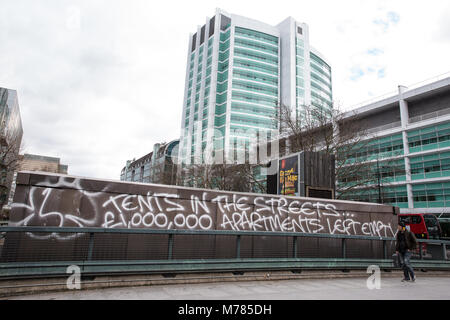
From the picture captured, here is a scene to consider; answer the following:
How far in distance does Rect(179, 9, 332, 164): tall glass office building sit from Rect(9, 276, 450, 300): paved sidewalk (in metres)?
74.9

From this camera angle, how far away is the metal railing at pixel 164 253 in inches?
220

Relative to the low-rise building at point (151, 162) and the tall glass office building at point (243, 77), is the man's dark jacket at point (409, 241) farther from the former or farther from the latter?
the tall glass office building at point (243, 77)

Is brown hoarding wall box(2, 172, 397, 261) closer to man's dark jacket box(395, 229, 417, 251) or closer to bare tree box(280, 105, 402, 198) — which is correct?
man's dark jacket box(395, 229, 417, 251)

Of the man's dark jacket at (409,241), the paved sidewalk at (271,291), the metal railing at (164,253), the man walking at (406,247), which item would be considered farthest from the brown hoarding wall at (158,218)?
the man's dark jacket at (409,241)

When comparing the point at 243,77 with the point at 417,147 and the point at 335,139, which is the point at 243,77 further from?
the point at 335,139

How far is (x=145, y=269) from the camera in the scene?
6156 mm

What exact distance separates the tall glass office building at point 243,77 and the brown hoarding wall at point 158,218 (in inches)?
2847

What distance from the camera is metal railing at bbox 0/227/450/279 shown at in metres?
5.58

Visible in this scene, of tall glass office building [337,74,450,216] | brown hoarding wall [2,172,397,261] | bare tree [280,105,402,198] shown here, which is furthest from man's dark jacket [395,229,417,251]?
tall glass office building [337,74,450,216]

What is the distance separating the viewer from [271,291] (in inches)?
237

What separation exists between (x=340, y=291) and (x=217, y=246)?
314 centimetres

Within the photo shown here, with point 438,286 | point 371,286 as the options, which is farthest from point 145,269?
point 438,286

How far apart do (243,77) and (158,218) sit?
87939 mm
